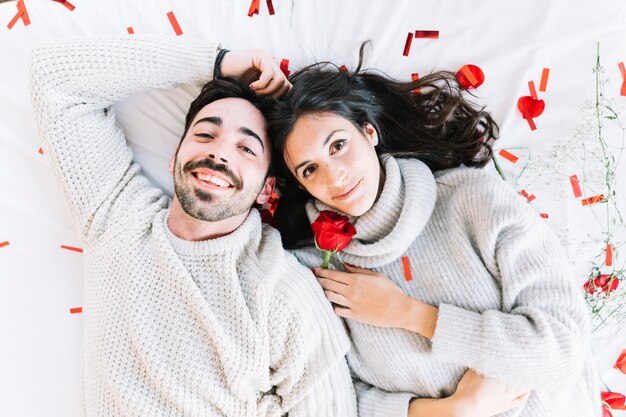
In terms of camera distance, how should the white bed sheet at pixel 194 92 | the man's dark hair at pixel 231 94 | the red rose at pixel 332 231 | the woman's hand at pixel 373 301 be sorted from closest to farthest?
the red rose at pixel 332 231 < the woman's hand at pixel 373 301 < the man's dark hair at pixel 231 94 < the white bed sheet at pixel 194 92

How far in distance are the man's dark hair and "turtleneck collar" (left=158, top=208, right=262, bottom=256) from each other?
0.20 m

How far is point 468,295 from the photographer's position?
1.49m

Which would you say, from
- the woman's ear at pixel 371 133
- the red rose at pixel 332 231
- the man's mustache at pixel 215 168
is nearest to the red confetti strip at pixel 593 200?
the woman's ear at pixel 371 133

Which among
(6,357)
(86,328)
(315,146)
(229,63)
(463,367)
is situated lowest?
(6,357)

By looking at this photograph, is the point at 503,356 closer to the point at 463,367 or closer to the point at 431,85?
the point at 463,367

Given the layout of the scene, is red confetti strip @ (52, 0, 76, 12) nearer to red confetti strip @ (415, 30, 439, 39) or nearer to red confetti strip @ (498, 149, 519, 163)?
red confetti strip @ (415, 30, 439, 39)

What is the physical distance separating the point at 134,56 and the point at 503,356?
1.41 meters

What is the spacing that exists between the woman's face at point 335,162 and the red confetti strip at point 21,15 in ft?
3.38

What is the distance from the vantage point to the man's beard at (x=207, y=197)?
1.45 metres

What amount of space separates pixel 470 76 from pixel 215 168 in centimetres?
92

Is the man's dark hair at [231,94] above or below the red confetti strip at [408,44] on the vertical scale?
below

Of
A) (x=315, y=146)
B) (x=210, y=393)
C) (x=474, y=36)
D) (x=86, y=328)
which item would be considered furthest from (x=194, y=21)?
(x=210, y=393)

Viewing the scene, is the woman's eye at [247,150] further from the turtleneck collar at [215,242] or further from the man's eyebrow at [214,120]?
the turtleneck collar at [215,242]

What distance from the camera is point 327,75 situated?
158 cm
